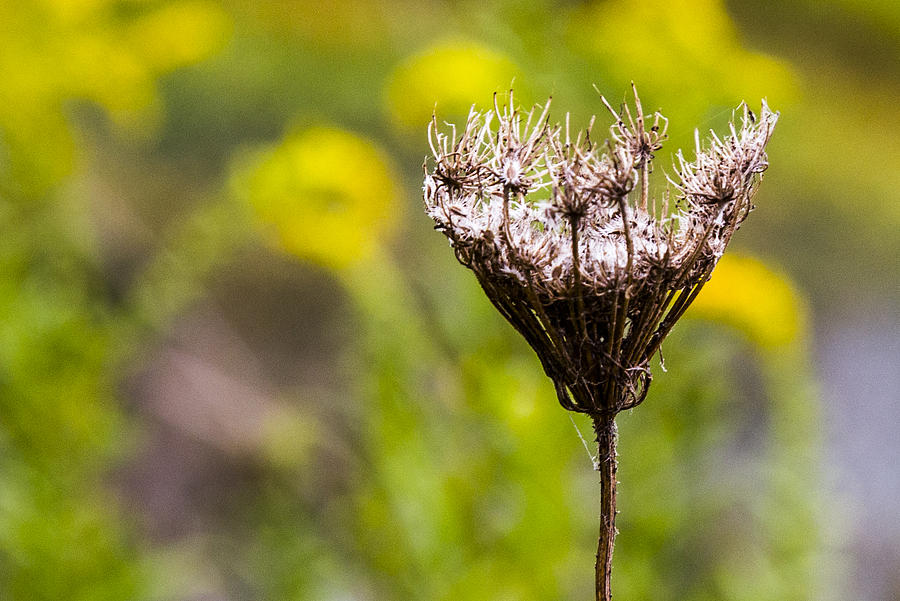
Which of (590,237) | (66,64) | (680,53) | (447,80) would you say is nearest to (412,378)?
A: (447,80)

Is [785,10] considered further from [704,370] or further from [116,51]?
[116,51]

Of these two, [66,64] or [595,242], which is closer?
[595,242]

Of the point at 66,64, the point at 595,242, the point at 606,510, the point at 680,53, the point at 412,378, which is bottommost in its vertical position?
the point at 606,510

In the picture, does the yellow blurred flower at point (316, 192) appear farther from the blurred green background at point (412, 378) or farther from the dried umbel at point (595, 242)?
the dried umbel at point (595, 242)

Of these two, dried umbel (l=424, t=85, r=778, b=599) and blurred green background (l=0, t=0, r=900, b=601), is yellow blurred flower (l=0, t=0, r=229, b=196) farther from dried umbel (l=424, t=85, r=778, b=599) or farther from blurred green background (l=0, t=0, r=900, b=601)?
dried umbel (l=424, t=85, r=778, b=599)

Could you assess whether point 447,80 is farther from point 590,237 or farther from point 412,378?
point 590,237

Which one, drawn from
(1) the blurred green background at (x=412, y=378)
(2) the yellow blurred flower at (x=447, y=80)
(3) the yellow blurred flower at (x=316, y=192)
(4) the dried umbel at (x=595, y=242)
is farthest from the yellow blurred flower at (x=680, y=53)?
(4) the dried umbel at (x=595, y=242)
